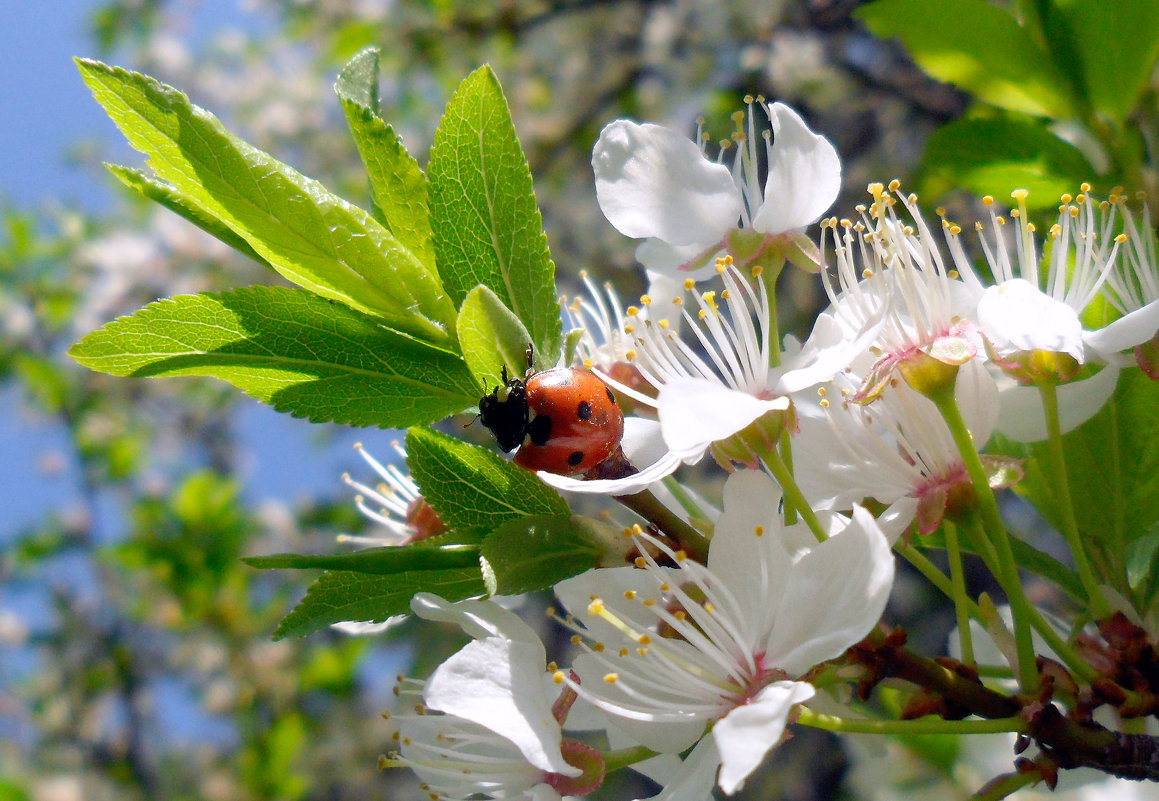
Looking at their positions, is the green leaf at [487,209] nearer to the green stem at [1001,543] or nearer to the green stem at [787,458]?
the green stem at [787,458]

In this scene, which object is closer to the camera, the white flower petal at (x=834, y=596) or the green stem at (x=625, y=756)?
the white flower petal at (x=834, y=596)

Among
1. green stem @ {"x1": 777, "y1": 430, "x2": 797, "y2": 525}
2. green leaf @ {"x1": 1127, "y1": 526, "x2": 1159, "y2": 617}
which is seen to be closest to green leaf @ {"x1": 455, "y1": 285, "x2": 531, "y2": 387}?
green stem @ {"x1": 777, "y1": 430, "x2": 797, "y2": 525}

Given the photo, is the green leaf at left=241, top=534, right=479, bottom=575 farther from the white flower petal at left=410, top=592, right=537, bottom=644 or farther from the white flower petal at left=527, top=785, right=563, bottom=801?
the white flower petal at left=527, top=785, right=563, bottom=801

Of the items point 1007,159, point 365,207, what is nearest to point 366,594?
point 1007,159

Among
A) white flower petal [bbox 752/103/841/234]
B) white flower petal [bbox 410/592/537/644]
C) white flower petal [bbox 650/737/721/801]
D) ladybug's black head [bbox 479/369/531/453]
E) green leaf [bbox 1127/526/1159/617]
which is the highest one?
white flower petal [bbox 752/103/841/234]

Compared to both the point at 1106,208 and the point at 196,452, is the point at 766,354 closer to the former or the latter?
the point at 1106,208

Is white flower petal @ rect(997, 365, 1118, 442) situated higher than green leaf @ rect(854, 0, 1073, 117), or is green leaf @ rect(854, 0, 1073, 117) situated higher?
green leaf @ rect(854, 0, 1073, 117)

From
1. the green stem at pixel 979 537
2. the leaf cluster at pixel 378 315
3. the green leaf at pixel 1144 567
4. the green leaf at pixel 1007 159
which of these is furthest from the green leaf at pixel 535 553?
the green leaf at pixel 1007 159

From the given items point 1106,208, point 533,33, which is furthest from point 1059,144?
point 533,33
